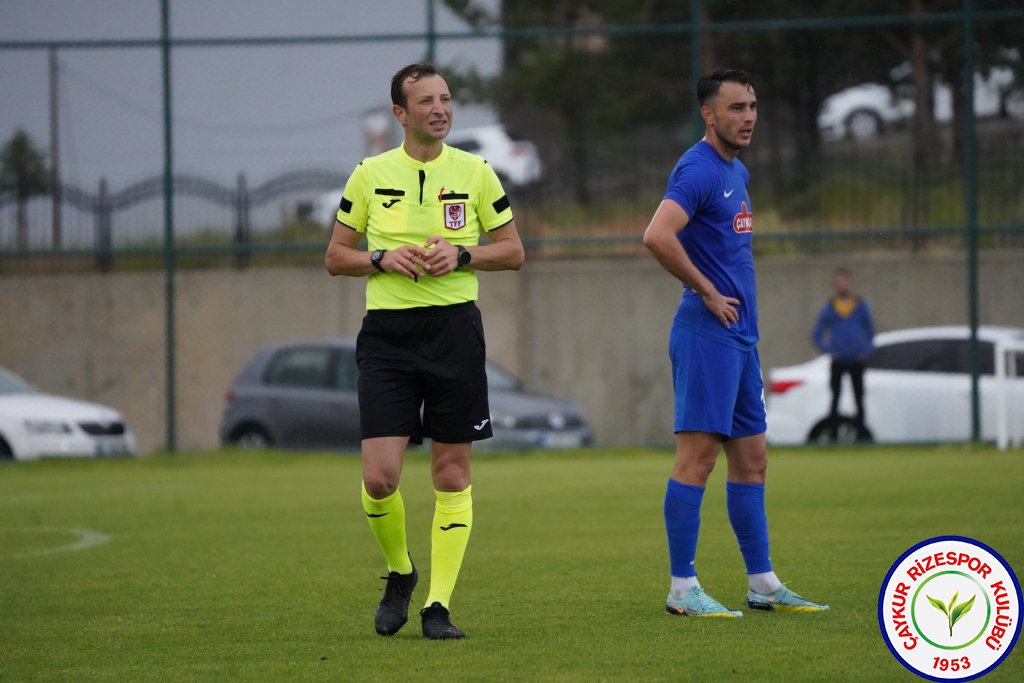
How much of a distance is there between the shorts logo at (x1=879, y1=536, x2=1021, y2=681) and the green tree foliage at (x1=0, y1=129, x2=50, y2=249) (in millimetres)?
15663

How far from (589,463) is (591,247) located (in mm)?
4700

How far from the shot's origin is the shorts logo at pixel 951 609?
4406mm

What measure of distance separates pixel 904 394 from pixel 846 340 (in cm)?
90

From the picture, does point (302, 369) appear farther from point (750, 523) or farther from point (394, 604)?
point (394, 604)

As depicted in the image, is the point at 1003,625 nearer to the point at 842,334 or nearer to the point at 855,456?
the point at 855,456

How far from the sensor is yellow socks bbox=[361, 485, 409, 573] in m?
5.99

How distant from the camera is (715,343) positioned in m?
6.25

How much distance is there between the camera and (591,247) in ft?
63.4

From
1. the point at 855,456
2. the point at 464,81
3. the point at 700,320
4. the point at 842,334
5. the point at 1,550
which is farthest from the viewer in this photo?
the point at 464,81

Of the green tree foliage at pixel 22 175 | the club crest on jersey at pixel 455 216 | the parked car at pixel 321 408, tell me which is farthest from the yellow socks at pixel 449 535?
the green tree foliage at pixel 22 175

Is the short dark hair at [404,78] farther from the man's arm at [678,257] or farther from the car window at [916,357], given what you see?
the car window at [916,357]

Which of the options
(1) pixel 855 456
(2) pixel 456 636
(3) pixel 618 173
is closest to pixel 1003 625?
(2) pixel 456 636

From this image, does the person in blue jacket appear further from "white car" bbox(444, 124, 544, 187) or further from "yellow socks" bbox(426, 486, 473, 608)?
"yellow socks" bbox(426, 486, 473, 608)

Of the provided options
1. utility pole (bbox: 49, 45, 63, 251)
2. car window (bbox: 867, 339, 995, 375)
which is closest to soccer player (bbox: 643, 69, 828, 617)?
car window (bbox: 867, 339, 995, 375)
